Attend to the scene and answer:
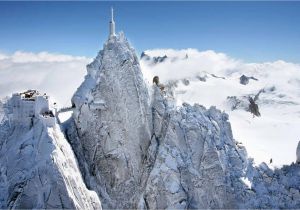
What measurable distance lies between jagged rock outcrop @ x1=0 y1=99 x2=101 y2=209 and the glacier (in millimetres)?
4989

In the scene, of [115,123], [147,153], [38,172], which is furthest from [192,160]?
[38,172]

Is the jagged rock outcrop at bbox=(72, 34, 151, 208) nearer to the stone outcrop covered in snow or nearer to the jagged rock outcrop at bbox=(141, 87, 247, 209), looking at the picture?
the stone outcrop covered in snow

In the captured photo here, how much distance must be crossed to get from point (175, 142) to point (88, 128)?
14.9 m

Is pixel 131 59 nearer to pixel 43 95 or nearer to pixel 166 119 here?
pixel 166 119

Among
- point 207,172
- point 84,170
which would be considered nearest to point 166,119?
point 207,172

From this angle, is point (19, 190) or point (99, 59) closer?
point (19, 190)

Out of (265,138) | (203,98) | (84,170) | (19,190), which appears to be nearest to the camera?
(19,190)

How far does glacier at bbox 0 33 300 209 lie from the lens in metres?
68.4

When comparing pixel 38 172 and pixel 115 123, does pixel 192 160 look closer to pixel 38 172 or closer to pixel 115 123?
pixel 115 123

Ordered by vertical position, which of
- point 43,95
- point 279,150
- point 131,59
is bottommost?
point 279,150

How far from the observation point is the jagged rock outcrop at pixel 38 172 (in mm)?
56312

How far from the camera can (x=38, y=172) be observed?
57000 mm

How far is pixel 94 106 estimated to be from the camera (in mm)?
69375

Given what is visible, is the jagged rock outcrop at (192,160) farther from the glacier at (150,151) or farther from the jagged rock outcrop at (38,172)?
the jagged rock outcrop at (38,172)
